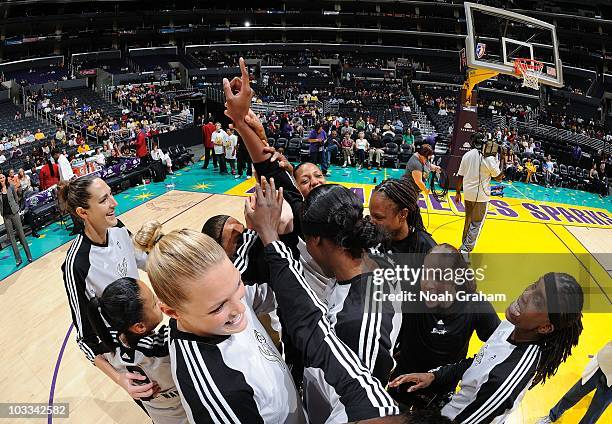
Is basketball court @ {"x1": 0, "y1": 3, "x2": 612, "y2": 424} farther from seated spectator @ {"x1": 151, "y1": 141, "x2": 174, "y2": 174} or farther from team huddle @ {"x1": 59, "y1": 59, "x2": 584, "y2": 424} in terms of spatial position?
team huddle @ {"x1": 59, "y1": 59, "x2": 584, "y2": 424}

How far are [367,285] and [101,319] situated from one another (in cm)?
166

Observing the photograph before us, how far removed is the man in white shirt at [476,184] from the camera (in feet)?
19.9

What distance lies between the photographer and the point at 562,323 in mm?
1808

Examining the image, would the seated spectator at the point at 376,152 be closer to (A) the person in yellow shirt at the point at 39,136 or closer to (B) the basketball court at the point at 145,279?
(B) the basketball court at the point at 145,279

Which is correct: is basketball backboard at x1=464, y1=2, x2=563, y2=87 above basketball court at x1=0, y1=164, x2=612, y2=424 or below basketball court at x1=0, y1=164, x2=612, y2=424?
above

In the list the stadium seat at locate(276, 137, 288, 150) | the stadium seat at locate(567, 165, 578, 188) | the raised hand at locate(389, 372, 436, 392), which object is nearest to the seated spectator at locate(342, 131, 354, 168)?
the stadium seat at locate(276, 137, 288, 150)

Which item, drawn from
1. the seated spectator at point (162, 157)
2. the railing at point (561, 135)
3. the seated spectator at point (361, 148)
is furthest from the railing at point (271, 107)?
the railing at point (561, 135)

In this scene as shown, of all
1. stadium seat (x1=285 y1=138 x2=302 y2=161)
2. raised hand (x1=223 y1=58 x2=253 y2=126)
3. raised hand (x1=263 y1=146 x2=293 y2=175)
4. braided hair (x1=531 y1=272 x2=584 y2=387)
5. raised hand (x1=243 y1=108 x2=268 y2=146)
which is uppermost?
raised hand (x1=223 y1=58 x2=253 y2=126)

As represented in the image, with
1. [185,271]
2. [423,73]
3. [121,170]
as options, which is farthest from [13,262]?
[423,73]

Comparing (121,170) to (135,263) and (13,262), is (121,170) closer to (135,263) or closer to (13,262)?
(13,262)

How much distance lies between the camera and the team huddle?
1375 millimetres

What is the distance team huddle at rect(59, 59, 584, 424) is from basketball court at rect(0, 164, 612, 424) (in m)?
0.55

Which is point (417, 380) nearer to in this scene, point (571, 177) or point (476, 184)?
point (476, 184)

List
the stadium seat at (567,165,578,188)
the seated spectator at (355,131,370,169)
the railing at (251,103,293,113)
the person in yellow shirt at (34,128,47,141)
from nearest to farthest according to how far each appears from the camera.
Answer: the stadium seat at (567,165,578,188)
the seated spectator at (355,131,370,169)
the person in yellow shirt at (34,128,47,141)
the railing at (251,103,293,113)
